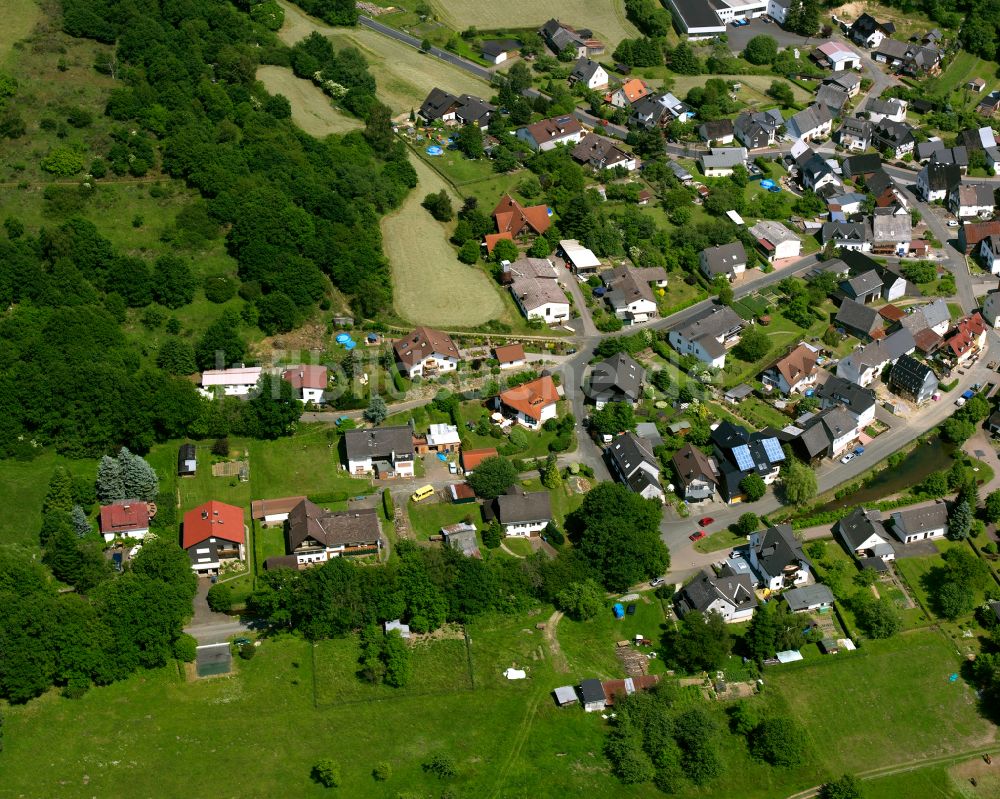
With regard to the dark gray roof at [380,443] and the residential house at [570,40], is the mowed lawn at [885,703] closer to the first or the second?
the dark gray roof at [380,443]

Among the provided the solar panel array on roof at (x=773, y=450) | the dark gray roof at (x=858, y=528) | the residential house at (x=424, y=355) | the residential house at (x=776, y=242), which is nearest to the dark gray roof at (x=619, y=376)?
the solar panel array on roof at (x=773, y=450)

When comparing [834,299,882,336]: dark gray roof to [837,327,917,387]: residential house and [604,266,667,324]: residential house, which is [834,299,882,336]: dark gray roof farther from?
[604,266,667,324]: residential house

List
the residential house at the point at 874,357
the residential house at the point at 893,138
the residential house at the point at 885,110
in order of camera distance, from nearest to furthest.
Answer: the residential house at the point at 874,357 < the residential house at the point at 893,138 < the residential house at the point at 885,110

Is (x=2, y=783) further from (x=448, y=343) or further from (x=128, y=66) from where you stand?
(x=128, y=66)

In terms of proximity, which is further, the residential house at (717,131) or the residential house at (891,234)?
the residential house at (717,131)

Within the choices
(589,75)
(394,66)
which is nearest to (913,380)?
(589,75)

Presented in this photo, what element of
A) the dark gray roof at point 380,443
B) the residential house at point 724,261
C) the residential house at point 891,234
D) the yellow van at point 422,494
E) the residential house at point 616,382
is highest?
the residential house at point 891,234

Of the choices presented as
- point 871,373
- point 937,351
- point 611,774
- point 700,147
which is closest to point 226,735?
point 611,774
